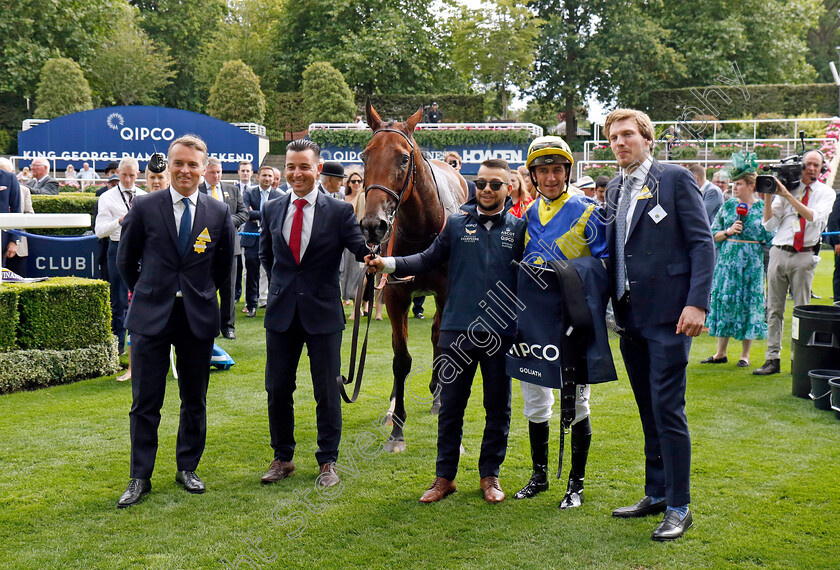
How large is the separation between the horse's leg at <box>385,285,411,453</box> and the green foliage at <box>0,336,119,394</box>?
3198mm

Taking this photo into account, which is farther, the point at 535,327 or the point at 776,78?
the point at 776,78

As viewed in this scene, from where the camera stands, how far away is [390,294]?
193 inches

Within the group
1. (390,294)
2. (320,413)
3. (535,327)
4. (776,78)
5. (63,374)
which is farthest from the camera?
(776,78)

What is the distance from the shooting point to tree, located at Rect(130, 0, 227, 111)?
38.6m

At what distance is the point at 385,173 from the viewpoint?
4.21 m

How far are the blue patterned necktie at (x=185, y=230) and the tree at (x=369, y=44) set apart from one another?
98.2 ft

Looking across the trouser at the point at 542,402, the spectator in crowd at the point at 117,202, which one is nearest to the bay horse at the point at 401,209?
the trouser at the point at 542,402

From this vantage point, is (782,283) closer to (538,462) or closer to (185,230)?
(538,462)

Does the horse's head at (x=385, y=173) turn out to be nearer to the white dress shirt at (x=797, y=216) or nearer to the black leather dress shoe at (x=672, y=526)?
the black leather dress shoe at (x=672, y=526)

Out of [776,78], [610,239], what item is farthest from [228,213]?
[776,78]

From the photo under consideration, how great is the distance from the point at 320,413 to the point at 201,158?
5.19 ft

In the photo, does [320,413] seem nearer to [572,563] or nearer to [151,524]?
A: [151,524]

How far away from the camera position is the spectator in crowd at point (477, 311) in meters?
3.86

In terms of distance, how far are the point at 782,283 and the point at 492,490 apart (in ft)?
14.4
